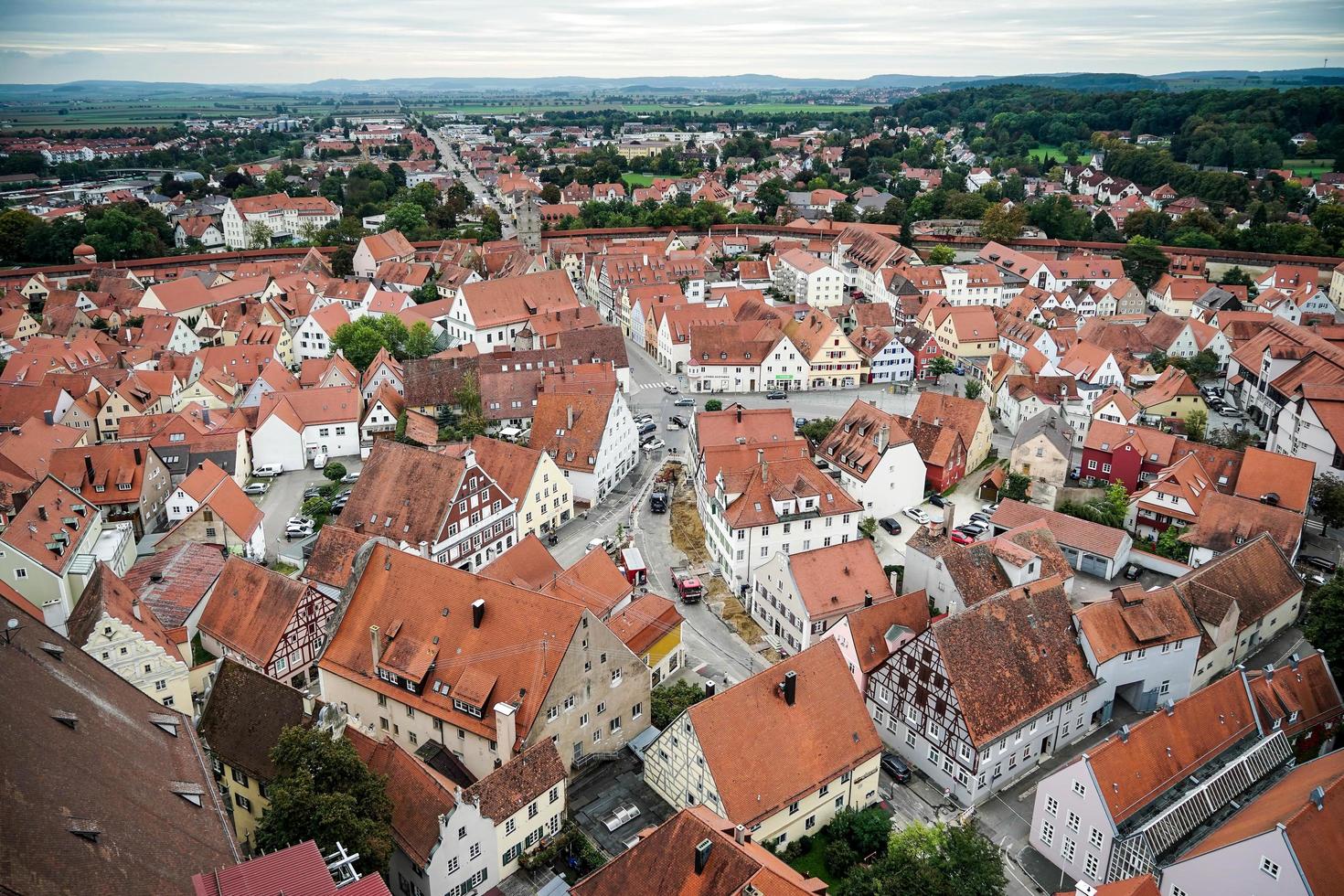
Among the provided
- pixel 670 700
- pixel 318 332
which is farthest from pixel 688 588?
pixel 318 332

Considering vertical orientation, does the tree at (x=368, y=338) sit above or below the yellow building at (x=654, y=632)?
above

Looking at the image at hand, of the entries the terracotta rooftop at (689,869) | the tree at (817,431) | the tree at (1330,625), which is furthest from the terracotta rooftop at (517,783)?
the tree at (817,431)

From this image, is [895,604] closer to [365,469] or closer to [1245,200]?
[365,469]

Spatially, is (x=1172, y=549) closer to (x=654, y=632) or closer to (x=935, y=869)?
(x=654, y=632)

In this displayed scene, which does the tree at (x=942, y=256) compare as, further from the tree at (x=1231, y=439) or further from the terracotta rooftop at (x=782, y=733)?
the terracotta rooftop at (x=782, y=733)

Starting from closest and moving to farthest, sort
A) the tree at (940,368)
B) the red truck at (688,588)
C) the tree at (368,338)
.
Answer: the red truck at (688,588)
the tree at (368,338)
the tree at (940,368)
